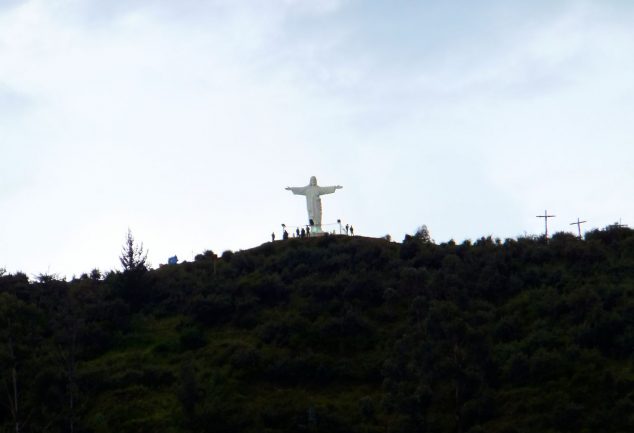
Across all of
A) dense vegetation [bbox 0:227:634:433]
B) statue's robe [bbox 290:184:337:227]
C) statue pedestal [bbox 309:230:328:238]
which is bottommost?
dense vegetation [bbox 0:227:634:433]

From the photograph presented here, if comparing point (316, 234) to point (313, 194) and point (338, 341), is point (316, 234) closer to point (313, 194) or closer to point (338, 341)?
point (313, 194)

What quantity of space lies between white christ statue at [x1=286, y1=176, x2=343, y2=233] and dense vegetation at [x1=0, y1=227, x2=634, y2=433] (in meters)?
2.23

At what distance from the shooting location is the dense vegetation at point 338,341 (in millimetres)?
35594

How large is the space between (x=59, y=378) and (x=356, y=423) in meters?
10.3

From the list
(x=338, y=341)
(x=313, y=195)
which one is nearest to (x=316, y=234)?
(x=313, y=195)

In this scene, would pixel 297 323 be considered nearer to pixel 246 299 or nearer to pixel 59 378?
pixel 246 299

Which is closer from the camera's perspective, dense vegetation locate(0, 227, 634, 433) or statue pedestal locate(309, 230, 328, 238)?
dense vegetation locate(0, 227, 634, 433)

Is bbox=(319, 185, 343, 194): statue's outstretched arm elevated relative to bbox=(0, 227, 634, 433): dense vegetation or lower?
elevated

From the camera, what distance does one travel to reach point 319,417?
38562 millimetres

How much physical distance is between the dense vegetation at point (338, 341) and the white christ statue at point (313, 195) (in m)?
2.23

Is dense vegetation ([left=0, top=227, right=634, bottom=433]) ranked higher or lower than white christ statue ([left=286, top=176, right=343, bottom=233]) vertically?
lower

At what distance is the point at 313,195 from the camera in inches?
2415

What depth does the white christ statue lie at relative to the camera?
61.3 meters

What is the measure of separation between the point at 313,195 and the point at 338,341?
626 inches
